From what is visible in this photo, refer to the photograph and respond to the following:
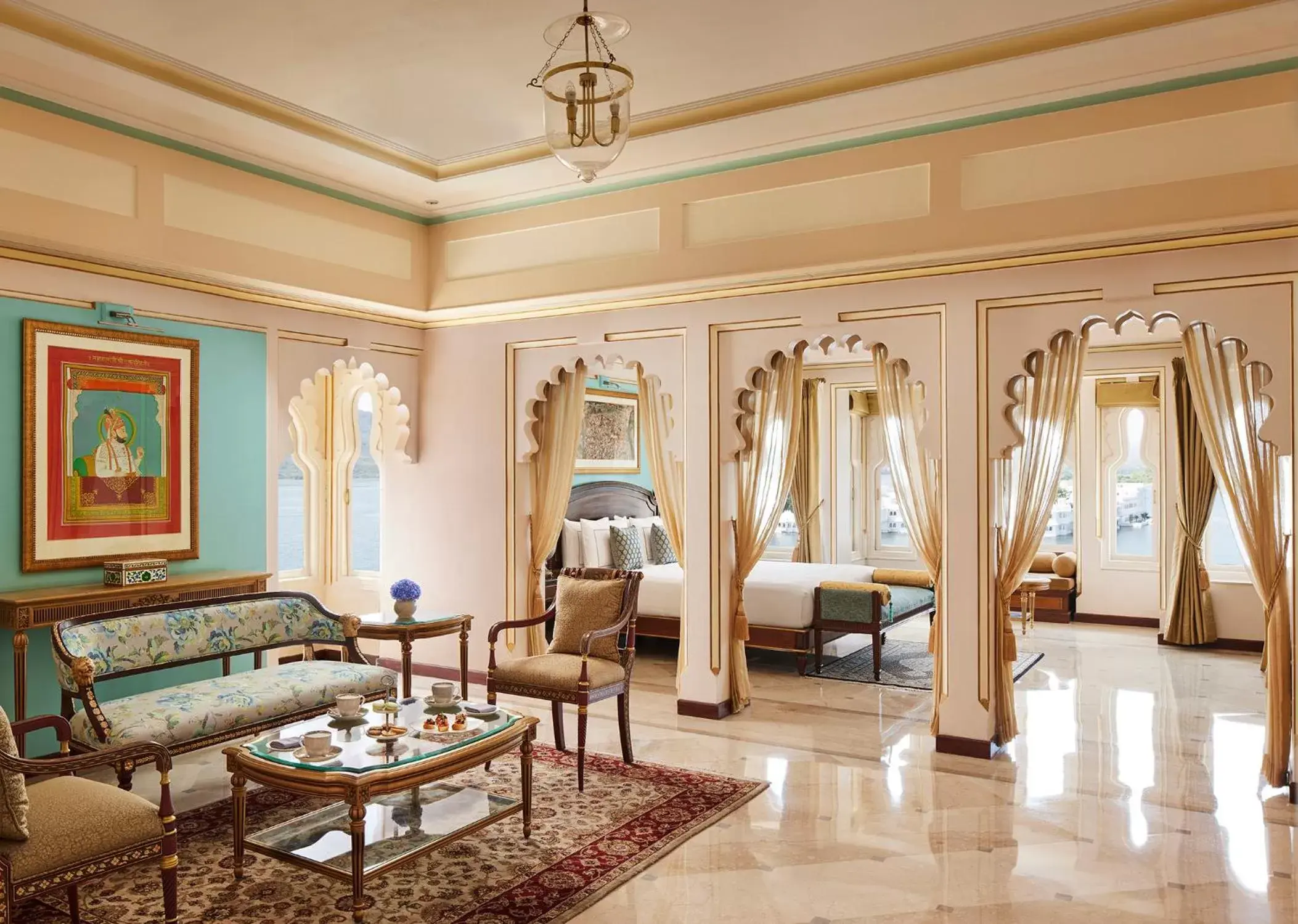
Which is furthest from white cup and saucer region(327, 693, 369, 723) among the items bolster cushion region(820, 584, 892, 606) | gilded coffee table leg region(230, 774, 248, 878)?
bolster cushion region(820, 584, 892, 606)

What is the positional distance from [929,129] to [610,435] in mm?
4732

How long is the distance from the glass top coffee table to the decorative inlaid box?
162 centimetres

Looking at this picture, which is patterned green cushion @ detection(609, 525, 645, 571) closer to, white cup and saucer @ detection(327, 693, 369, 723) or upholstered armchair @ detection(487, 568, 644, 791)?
upholstered armchair @ detection(487, 568, 644, 791)

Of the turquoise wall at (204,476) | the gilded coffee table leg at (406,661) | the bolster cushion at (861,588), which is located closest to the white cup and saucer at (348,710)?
the gilded coffee table leg at (406,661)

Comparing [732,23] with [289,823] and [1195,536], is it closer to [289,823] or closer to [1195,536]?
[289,823]

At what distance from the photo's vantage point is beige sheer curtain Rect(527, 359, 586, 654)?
6.45m

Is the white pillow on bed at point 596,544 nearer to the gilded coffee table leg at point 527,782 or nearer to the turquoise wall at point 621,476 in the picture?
the turquoise wall at point 621,476

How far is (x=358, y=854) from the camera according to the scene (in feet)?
10.0

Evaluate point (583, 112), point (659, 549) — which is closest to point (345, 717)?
point (583, 112)

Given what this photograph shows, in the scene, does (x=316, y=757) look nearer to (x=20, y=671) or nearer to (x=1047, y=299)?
(x=20, y=671)

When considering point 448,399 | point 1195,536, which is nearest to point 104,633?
point 448,399

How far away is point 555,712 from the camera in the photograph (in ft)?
16.1

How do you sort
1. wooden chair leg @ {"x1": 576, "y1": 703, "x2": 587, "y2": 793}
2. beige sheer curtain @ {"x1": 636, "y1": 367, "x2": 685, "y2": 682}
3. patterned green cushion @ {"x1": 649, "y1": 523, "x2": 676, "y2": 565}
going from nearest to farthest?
wooden chair leg @ {"x1": 576, "y1": 703, "x2": 587, "y2": 793}
beige sheer curtain @ {"x1": 636, "y1": 367, "x2": 685, "y2": 682}
patterned green cushion @ {"x1": 649, "y1": 523, "x2": 676, "y2": 565}

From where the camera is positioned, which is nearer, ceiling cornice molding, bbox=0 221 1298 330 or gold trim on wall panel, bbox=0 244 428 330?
ceiling cornice molding, bbox=0 221 1298 330
